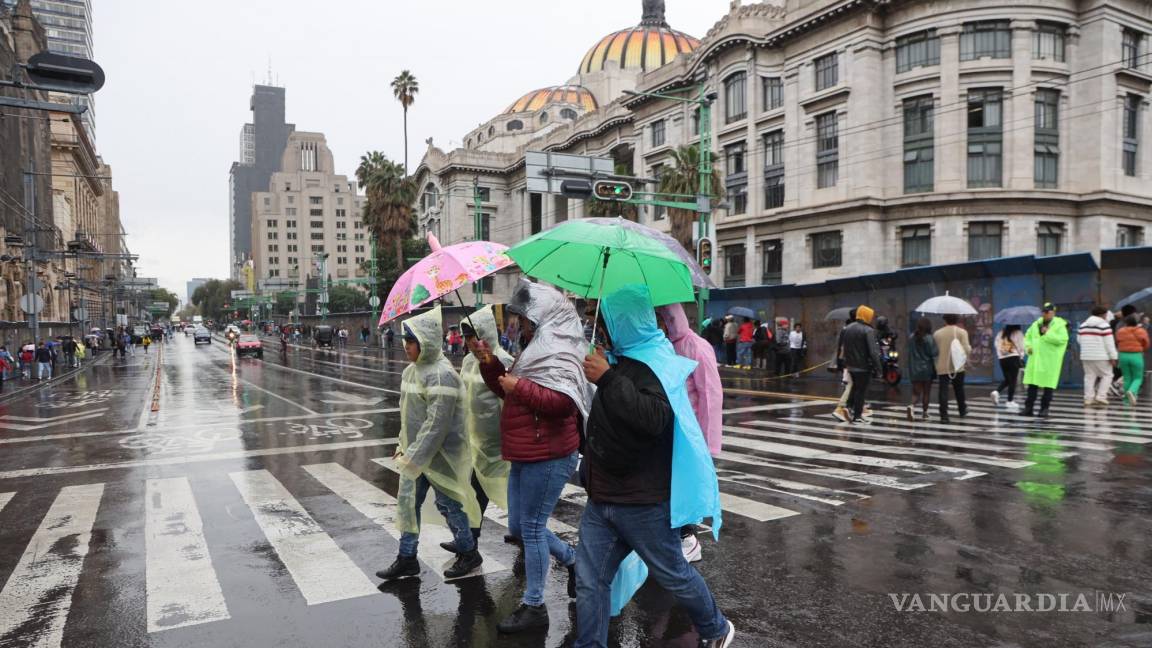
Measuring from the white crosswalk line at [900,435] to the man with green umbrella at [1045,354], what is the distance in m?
2.61

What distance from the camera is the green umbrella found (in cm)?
420

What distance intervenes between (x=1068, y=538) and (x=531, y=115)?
91.1m

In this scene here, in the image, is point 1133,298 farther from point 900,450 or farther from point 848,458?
point 848,458

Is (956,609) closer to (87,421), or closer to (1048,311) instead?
(1048,311)

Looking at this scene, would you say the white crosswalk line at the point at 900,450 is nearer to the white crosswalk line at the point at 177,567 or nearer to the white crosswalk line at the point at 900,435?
the white crosswalk line at the point at 900,435

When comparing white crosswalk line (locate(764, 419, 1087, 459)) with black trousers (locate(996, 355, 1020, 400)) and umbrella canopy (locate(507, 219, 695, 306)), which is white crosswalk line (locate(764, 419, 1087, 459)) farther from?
umbrella canopy (locate(507, 219, 695, 306))

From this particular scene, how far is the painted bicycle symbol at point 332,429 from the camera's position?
1220 centimetres

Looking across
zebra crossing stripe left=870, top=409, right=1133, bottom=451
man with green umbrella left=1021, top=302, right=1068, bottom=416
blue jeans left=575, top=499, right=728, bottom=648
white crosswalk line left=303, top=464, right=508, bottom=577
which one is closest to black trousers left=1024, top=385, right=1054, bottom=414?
man with green umbrella left=1021, top=302, right=1068, bottom=416

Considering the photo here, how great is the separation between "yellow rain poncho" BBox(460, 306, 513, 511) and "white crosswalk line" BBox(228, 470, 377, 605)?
1073 millimetres

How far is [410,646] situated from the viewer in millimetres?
4117

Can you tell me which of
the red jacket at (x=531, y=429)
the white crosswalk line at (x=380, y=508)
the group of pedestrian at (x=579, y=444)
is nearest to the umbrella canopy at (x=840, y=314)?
the white crosswalk line at (x=380, y=508)

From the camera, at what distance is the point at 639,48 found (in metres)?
90.6

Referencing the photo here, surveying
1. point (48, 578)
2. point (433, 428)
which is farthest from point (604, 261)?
point (48, 578)

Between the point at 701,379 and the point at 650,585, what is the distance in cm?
150
